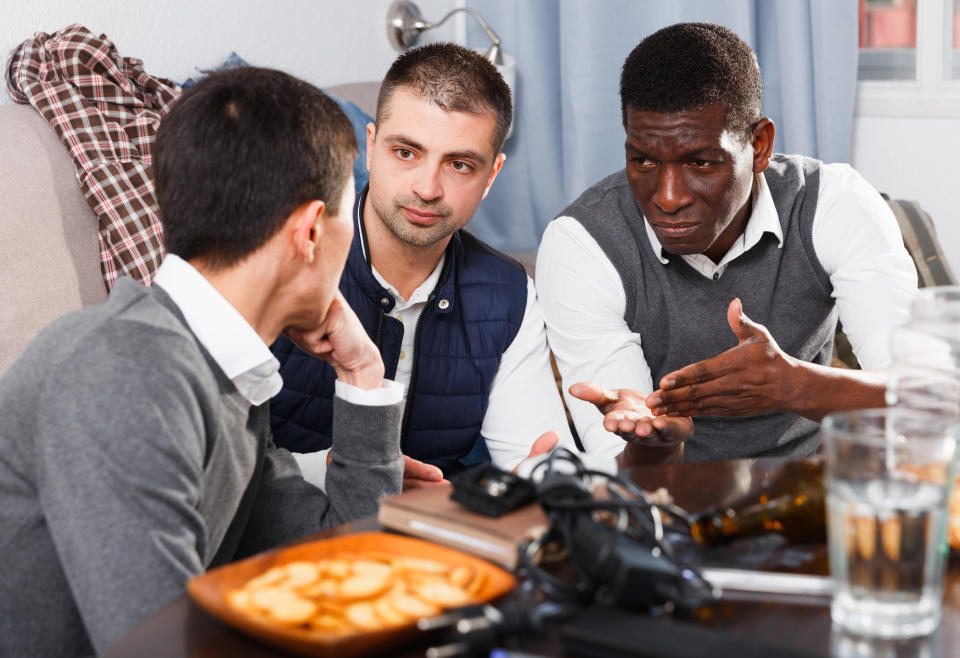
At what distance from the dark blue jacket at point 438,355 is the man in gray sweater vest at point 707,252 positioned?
105mm

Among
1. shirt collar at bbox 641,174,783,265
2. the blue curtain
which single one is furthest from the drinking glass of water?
the blue curtain

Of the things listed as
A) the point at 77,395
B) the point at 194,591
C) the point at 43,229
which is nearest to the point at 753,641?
the point at 194,591

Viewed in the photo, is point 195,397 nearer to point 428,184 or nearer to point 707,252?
point 428,184

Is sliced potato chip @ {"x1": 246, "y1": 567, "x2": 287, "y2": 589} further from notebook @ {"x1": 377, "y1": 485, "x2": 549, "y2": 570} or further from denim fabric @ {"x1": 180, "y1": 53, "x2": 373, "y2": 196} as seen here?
denim fabric @ {"x1": 180, "y1": 53, "x2": 373, "y2": 196}

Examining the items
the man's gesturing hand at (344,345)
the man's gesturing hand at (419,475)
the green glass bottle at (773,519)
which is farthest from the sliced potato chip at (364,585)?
the man's gesturing hand at (419,475)

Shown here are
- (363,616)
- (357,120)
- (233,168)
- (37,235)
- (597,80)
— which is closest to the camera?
(363,616)

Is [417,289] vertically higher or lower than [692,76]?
lower

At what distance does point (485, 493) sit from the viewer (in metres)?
0.80

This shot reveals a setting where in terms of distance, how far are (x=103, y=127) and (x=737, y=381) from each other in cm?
118

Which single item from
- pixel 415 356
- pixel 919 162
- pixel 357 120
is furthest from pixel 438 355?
pixel 919 162

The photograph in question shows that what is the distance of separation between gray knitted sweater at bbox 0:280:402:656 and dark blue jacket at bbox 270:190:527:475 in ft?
2.07

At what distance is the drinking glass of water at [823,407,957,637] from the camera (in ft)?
2.20

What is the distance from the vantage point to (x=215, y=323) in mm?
979

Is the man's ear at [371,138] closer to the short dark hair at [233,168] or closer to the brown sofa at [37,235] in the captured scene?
the brown sofa at [37,235]
